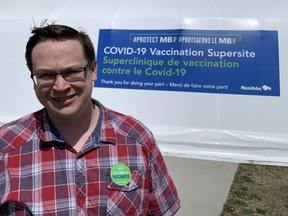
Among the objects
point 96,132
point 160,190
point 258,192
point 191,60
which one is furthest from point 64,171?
point 258,192

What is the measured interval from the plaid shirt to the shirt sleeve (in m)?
0.06

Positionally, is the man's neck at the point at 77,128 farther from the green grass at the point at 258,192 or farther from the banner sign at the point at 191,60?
the green grass at the point at 258,192

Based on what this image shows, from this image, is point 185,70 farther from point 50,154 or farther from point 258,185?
point 50,154

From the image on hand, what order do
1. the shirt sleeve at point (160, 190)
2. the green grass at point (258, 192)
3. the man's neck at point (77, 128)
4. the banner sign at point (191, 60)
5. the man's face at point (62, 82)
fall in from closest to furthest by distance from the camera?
the man's face at point (62, 82), the man's neck at point (77, 128), the shirt sleeve at point (160, 190), the banner sign at point (191, 60), the green grass at point (258, 192)

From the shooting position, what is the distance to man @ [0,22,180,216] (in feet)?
4.17

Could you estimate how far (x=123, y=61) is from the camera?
402 cm

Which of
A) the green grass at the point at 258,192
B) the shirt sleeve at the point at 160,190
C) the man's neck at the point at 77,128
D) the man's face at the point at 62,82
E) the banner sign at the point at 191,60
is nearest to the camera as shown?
the man's face at the point at 62,82

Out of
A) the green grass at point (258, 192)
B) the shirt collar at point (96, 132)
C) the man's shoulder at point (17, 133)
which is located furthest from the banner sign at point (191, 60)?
the man's shoulder at point (17, 133)

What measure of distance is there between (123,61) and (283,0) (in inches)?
74.8

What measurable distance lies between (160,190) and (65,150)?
46 cm

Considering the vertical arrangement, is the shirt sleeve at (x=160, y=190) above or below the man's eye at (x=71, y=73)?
below

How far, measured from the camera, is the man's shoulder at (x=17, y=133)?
131cm

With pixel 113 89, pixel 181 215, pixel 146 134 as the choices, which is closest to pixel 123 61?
pixel 113 89

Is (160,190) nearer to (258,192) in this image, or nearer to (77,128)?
(77,128)
